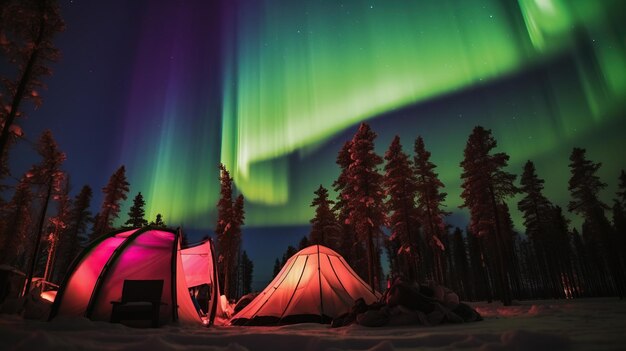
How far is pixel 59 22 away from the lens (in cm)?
1327

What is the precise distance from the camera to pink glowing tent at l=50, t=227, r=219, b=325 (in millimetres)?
8594

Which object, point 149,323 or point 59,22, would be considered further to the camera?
point 59,22

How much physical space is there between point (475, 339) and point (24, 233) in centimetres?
4185

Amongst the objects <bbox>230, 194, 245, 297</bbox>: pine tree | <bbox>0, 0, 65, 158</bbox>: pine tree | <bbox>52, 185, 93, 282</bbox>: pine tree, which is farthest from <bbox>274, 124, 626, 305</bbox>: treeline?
<bbox>52, 185, 93, 282</bbox>: pine tree

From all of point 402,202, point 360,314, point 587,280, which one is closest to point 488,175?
point 402,202

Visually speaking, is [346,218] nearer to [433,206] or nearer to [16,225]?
[433,206]

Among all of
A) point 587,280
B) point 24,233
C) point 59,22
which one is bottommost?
point 587,280

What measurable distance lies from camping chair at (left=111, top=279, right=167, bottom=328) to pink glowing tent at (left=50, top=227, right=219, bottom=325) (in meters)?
0.32

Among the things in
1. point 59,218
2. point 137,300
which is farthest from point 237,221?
point 137,300

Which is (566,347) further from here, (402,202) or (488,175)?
(402,202)

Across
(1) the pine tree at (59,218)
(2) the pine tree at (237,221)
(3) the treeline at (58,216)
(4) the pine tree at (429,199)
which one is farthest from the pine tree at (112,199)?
(4) the pine tree at (429,199)

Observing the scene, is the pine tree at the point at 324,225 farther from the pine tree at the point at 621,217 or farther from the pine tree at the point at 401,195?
the pine tree at the point at 621,217

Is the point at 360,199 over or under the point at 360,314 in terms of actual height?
over

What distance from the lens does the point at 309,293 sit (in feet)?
33.3
